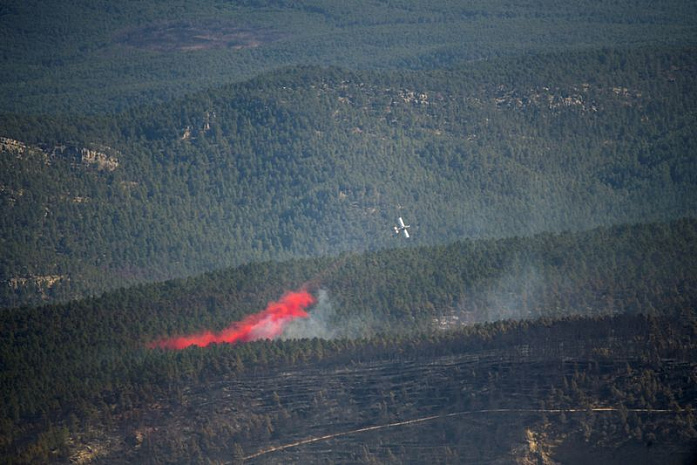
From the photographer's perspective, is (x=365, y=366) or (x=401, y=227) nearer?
(x=365, y=366)

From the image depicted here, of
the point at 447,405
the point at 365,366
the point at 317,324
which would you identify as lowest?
the point at 317,324

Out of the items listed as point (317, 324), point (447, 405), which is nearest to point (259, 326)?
point (317, 324)

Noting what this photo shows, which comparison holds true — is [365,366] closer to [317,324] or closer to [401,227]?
[317,324]

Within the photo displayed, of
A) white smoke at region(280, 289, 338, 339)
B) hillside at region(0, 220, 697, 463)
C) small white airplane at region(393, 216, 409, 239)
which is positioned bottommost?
small white airplane at region(393, 216, 409, 239)

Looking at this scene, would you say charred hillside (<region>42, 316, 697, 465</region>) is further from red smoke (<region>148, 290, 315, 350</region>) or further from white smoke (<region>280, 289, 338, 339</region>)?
white smoke (<region>280, 289, 338, 339</region>)

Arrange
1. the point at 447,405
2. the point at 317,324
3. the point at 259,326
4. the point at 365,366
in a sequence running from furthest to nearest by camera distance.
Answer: the point at 317,324 < the point at 259,326 < the point at 365,366 < the point at 447,405

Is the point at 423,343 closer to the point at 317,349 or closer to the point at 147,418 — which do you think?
the point at 317,349

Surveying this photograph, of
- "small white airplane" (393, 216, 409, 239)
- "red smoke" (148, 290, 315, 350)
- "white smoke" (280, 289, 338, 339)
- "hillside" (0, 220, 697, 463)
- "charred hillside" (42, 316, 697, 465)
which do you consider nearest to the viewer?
"charred hillside" (42, 316, 697, 465)

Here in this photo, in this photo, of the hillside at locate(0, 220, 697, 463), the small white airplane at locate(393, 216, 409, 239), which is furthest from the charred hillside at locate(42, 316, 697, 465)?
the small white airplane at locate(393, 216, 409, 239)
